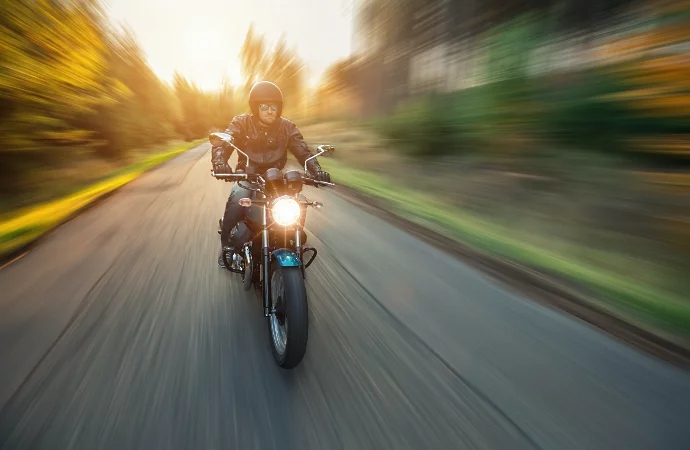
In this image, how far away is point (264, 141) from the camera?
3826mm

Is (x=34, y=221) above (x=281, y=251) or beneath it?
beneath

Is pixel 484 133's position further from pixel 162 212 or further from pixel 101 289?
pixel 101 289

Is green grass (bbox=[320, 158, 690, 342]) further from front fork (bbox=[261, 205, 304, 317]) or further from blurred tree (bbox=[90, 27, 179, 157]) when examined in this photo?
blurred tree (bbox=[90, 27, 179, 157])

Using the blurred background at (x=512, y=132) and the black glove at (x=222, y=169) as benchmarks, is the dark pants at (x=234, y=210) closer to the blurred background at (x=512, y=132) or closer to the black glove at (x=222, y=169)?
the black glove at (x=222, y=169)

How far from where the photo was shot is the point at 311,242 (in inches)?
223

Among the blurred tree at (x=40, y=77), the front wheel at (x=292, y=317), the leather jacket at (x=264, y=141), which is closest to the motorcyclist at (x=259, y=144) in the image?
the leather jacket at (x=264, y=141)

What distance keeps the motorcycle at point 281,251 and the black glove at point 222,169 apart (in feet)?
0.25

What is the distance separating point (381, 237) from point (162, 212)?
4.26 meters

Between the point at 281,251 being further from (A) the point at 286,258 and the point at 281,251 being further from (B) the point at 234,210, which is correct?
(B) the point at 234,210

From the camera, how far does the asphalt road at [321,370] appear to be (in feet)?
7.03

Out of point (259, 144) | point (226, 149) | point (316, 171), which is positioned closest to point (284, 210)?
point (316, 171)

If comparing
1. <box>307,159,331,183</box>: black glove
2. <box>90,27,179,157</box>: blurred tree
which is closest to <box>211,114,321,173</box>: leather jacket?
<box>307,159,331,183</box>: black glove

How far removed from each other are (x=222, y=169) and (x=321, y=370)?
6.02 feet

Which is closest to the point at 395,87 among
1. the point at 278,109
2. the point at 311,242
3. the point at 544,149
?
the point at 544,149
